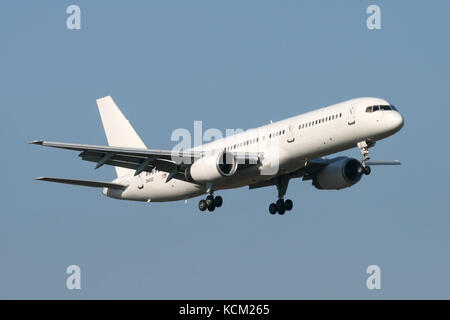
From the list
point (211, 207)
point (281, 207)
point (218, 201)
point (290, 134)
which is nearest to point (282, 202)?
point (281, 207)

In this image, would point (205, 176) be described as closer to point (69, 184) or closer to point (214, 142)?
point (214, 142)

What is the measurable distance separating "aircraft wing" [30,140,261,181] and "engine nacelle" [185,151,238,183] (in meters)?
0.63

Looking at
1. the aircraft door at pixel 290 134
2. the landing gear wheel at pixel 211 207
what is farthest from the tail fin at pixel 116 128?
the aircraft door at pixel 290 134

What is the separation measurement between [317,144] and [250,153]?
15.4 feet

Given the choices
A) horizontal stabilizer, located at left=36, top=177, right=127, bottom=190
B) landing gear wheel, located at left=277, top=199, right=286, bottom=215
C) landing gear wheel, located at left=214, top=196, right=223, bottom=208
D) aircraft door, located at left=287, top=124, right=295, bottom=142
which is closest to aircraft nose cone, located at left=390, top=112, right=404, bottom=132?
aircraft door, located at left=287, top=124, right=295, bottom=142

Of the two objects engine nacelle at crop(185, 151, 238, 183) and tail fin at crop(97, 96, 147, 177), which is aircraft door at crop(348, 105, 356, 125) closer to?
engine nacelle at crop(185, 151, 238, 183)

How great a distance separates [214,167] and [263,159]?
2949 mm

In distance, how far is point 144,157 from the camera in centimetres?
6072

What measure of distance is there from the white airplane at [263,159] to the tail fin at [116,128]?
10.5ft

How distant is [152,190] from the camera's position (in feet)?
214

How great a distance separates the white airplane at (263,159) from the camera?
5612cm

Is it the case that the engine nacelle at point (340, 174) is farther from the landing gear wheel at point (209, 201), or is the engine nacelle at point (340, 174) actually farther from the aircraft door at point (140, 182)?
the aircraft door at point (140, 182)

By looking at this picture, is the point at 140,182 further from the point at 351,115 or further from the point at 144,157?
the point at 351,115
